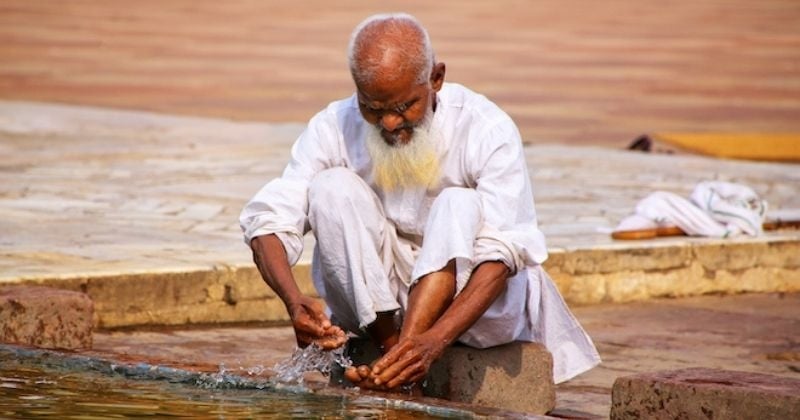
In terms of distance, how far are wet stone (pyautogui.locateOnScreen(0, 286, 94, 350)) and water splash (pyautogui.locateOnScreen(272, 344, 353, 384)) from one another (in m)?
0.91

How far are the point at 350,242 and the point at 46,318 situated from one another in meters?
1.25

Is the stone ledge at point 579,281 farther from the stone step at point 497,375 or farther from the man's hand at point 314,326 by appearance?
the man's hand at point 314,326

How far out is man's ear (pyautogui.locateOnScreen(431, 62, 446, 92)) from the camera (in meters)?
5.03

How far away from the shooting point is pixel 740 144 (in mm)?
13164

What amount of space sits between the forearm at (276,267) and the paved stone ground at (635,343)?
598mm

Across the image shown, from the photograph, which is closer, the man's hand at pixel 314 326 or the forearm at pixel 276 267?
the man's hand at pixel 314 326

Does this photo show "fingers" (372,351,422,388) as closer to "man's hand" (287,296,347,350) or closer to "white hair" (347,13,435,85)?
"man's hand" (287,296,347,350)

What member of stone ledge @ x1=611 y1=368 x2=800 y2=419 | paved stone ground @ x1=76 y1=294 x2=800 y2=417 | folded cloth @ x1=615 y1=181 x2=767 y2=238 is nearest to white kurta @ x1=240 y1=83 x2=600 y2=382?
paved stone ground @ x1=76 y1=294 x2=800 y2=417

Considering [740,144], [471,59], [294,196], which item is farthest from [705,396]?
[471,59]

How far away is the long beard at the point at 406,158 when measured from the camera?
5035 millimetres

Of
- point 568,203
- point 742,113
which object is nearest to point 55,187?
point 568,203

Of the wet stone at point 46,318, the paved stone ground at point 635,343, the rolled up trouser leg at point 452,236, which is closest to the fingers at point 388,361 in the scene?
the rolled up trouser leg at point 452,236

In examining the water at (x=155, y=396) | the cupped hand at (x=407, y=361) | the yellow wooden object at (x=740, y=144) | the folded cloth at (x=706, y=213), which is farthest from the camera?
the yellow wooden object at (x=740, y=144)

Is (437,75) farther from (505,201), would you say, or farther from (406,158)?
(505,201)
